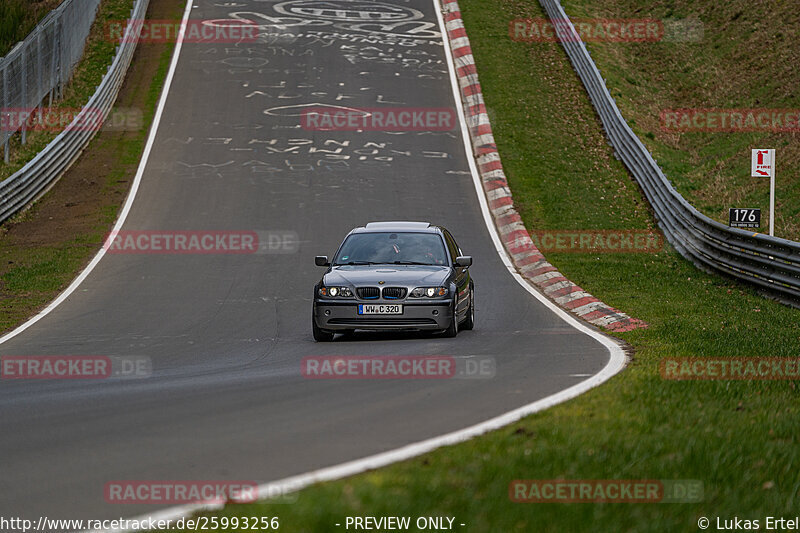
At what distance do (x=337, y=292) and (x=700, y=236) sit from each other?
10.9 meters

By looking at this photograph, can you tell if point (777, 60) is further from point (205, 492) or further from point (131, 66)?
point (205, 492)

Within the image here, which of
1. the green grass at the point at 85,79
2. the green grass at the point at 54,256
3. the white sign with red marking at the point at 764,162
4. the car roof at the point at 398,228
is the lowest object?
the green grass at the point at 54,256

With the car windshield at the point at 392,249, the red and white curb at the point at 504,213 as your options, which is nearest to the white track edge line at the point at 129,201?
the car windshield at the point at 392,249

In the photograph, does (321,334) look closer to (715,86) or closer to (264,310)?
(264,310)

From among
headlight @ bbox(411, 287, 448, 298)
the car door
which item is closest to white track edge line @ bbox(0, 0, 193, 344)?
headlight @ bbox(411, 287, 448, 298)

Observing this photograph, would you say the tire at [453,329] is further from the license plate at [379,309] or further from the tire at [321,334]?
the tire at [321,334]

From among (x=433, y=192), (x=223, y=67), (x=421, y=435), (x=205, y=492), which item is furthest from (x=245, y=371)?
(x=223, y=67)

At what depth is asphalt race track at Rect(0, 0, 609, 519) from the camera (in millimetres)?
7047

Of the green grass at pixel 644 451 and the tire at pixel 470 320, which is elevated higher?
the green grass at pixel 644 451

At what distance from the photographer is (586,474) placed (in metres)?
5.74

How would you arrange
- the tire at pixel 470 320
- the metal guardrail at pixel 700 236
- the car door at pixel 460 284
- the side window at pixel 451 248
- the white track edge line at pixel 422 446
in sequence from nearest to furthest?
the white track edge line at pixel 422 446
the car door at pixel 460 284
the tire at pixel 470 320
the side window at pixel 451 248
the metal guardrail at pixel 700 236

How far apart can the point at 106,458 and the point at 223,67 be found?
1298 inches

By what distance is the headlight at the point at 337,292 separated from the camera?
1355 cm

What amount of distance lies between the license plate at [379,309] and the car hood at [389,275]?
0.32 meters
